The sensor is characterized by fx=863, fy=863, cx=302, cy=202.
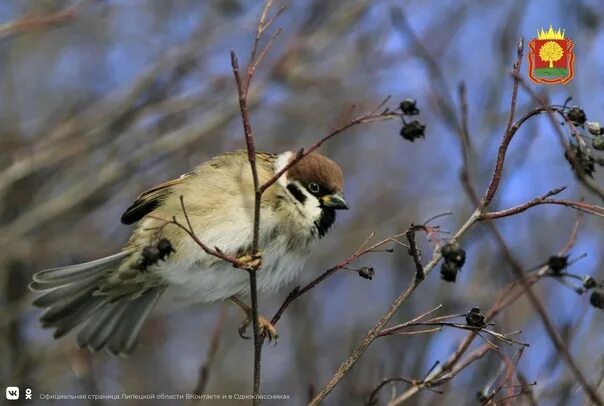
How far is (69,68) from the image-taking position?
21.0 ft

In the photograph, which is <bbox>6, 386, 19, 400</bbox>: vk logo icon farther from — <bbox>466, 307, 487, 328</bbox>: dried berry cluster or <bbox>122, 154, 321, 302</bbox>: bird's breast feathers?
<bbox>466, 307, 487, 328</bbox>: dried berry cluster

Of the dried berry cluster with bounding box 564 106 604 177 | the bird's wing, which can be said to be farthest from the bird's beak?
the dried berry cluster with bounding box 564 106 604 177

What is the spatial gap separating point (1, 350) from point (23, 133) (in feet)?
4.38

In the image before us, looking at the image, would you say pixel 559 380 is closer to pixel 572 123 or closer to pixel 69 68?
pixel 572 123

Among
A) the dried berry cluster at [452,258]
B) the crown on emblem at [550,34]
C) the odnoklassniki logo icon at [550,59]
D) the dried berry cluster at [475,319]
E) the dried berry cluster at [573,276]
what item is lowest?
the dried berry cluster at [475,319]

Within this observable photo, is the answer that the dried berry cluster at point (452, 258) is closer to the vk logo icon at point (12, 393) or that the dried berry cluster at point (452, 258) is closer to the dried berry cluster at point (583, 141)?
the dried berry cluster at point (583, 141)

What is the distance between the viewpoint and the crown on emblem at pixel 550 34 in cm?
377

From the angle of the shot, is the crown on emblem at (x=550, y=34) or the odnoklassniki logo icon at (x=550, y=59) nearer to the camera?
the odnoklassniki logo icon at (x=550, y=59)

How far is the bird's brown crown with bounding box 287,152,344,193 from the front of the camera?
11.2 feet

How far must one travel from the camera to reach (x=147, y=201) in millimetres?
3525

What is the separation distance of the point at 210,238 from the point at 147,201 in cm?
42

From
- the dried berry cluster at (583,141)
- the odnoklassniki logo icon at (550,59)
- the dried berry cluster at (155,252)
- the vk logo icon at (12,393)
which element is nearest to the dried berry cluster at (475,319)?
the dried berry cluster at (583,141)

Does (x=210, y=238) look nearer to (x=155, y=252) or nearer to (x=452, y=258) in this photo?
(x=155, y=252)

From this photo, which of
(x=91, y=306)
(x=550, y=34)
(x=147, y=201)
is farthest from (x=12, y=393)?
(x=550, y=34)
